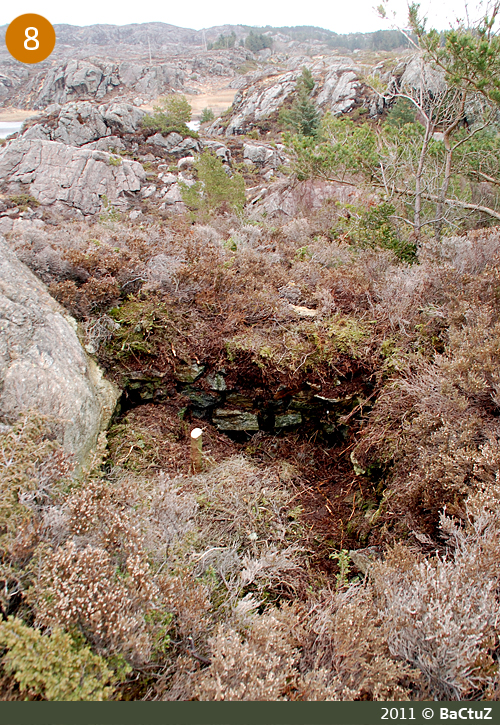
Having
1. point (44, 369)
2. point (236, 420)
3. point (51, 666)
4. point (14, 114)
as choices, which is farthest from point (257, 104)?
point (51, 666)

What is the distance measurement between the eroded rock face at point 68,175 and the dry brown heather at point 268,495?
2006 cm

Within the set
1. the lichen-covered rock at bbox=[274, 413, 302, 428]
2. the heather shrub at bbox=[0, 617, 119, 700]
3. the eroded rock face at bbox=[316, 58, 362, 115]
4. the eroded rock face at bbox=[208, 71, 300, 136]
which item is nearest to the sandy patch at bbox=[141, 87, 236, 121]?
the eroded rock face at bbox=[208, 71, 300, 136]

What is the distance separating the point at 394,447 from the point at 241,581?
191 cm

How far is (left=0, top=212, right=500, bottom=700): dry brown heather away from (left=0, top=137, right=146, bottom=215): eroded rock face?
790 inches

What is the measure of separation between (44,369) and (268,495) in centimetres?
255

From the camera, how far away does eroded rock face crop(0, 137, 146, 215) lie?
2338 cm

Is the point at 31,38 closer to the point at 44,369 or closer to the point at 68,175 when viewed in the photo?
the point at 44,369

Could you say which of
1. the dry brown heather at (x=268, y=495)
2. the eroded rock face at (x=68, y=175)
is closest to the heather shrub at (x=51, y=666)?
the dry brown heather at (x=268, y=495)

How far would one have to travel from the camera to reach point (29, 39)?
14.7 feet

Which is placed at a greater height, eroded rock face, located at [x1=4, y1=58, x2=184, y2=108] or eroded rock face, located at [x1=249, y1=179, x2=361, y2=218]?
eroded rock face, located at [x1=4, y1=58, x2=184, y2=108]

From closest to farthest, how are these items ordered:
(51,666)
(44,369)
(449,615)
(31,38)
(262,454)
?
(51,666), (449,615), (44,369), (31,38), (262,454)

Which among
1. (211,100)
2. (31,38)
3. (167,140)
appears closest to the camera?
(31,38)

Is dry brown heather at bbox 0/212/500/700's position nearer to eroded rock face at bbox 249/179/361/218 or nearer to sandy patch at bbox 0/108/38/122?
eroded rock face at bbox 249/179/361/218

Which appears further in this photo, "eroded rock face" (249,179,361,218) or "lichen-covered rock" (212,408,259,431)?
"eroded rock face" (249,179,361,218)
